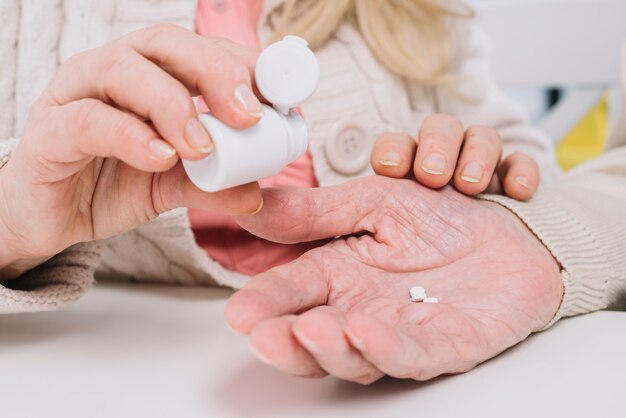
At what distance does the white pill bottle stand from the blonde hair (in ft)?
1.15

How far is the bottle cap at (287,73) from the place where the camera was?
0.40 m

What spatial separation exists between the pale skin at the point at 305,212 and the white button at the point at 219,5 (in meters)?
0.26

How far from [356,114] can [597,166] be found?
29cm

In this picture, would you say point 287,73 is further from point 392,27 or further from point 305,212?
point 392,27

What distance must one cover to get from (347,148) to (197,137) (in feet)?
1.23

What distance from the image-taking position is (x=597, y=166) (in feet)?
2.60

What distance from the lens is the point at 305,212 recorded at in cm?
50

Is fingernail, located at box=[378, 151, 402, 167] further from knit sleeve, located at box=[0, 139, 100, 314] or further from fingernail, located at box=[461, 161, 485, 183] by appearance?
knit sleeve, located at box=[0, 139, 100, 314]

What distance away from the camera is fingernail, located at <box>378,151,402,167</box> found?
0.56 m

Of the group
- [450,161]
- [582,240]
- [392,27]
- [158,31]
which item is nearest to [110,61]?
[158,31]

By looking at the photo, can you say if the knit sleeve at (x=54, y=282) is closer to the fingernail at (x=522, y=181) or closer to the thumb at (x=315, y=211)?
the thumb at (x=315, y=211)

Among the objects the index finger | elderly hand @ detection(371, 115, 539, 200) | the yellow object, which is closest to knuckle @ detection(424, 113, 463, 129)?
elderly hand @ detection(371, 115, 539, 200)

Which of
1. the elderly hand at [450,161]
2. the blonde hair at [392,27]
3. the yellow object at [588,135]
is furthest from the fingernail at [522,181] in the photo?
the yellow object at [588,135]

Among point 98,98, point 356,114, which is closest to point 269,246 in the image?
point 356,114
